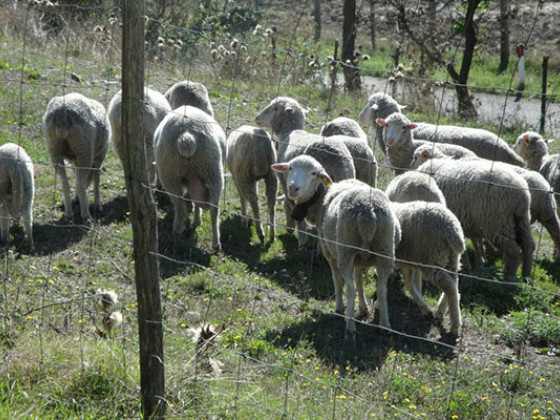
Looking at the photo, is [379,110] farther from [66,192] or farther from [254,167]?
[66,192]

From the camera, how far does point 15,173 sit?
6.98m

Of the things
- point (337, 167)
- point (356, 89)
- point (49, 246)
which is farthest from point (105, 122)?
point (356, 89)

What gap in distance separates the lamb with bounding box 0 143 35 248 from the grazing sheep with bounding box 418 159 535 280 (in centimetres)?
425

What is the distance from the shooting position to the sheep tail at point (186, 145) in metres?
7.34

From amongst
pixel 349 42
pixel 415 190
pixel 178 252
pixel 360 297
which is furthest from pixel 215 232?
pixel 349 42

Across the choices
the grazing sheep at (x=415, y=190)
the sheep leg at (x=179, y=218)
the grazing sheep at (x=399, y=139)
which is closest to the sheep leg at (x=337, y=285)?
the grazing sheep at (x=415, y=190)

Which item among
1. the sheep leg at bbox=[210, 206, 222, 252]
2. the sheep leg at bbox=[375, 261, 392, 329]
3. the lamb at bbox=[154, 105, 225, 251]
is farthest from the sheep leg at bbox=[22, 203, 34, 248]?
the sheep leg at bbox=[375, 261, 392, 329]

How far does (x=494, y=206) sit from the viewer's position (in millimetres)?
7348

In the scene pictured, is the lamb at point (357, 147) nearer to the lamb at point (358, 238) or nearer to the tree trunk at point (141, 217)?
the lamb at point (358, 238)

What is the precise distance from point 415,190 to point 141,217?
386 centimetres

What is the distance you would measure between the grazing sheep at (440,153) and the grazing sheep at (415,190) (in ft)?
4.19

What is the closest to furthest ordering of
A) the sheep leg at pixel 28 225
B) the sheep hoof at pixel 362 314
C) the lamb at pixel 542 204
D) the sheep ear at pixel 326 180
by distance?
the sheep hoof at pixel 362 314 < the sheep ear at pixel 326 180 < the sheep leg at pixel 28 225 < the lamb at pixel 542 204

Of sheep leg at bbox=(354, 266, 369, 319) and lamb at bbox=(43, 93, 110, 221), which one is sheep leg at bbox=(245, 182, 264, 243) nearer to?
lamb at bbox=(43, 93, 110, 221)

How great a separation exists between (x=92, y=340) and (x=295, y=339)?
5.72 feet
